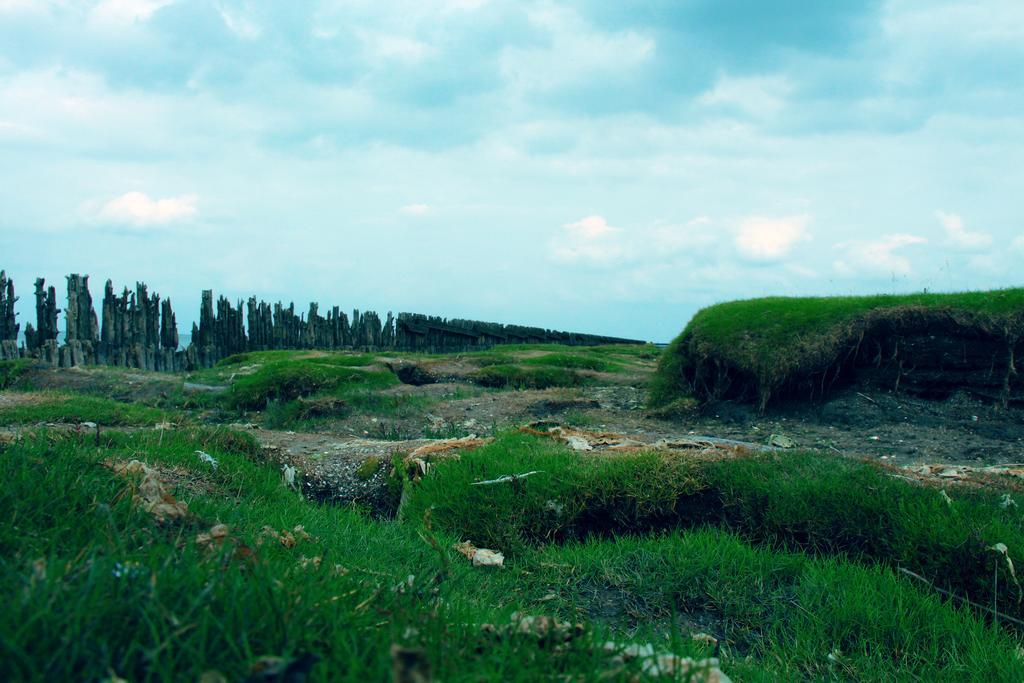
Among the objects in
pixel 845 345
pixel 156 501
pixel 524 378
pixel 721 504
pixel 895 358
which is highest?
pixel 845 345

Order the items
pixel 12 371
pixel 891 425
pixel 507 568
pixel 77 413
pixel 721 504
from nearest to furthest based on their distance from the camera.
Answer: pixel 507 568 < pixel 721 504 < pixel 77 413 < pixel 891 425 < pixel 12 371

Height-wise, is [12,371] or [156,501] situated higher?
[156,501]

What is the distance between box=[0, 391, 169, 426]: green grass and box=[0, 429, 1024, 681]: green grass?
8.36ft

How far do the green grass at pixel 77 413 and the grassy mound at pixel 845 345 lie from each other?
5869 millimetres

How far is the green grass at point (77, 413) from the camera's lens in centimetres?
763

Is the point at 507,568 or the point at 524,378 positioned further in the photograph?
the point at 524,378

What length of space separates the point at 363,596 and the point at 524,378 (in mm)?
10706

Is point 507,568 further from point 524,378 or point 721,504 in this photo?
A: point 524,378

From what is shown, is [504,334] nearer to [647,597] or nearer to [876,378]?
[876,378]

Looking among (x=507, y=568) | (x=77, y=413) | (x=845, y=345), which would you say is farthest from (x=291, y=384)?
(x=507, y=568)

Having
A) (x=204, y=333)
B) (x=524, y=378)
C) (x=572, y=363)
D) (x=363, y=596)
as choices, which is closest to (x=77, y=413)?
(x=524, y=378)

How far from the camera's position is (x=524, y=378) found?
12781 millimetres

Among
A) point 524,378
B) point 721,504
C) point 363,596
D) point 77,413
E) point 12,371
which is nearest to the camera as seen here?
point 363,596

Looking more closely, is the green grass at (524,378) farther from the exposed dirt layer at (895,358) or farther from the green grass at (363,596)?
the green grass at (363,596)
